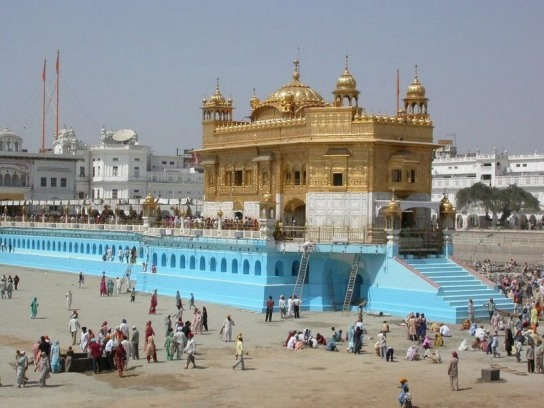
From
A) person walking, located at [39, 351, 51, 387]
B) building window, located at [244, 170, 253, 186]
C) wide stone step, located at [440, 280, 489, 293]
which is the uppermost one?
building window, located at [244, 170, 253, 186]

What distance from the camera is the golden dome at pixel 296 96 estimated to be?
129ft

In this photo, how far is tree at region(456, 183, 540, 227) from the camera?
80000 millimetres

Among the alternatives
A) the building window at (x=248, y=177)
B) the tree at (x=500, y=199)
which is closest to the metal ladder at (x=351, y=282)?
the building window at (x=248, y=177)

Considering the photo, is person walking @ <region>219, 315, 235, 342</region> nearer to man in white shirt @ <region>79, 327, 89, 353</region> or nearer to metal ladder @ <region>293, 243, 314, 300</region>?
man in white shirt @ <region>79, 327, 89, 353</region>

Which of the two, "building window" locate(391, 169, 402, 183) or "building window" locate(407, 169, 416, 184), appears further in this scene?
"building window" locate(407, 169, 416, 184)

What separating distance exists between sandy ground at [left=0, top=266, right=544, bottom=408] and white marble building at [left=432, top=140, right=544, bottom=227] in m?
58.5

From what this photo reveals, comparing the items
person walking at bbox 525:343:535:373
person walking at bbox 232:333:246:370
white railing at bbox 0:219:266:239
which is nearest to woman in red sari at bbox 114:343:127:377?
person walking at bbox 232:333:246:370

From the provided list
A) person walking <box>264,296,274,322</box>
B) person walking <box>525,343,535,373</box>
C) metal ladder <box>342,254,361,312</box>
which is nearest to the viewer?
person walking <box>525,343,535,373</box>

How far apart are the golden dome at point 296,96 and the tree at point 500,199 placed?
43966 millimetres

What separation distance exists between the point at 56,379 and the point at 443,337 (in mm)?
11906

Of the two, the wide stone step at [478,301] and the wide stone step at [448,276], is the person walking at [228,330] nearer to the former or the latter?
the wide stone step at [478,301]

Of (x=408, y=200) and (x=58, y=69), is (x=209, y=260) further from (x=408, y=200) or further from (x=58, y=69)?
(x=58, y=69)

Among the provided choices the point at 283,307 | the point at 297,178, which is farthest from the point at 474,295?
the point at 297,178

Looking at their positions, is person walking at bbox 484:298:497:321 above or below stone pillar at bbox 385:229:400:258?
below
